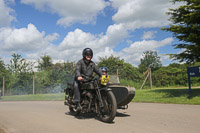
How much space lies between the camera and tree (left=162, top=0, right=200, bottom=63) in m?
11.5

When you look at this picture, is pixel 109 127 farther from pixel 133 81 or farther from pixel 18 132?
pixel 133 81

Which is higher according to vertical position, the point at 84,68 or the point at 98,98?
the point at 84,68

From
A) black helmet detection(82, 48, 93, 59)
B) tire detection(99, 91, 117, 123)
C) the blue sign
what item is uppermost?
black helmet detection(82, 48, 93, 59)

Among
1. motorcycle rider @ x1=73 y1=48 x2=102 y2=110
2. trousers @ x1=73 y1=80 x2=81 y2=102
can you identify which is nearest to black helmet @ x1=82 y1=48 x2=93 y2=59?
motorcycle rider @ x1=73 y1=48 x2=102 y2=110

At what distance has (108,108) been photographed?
5.51m

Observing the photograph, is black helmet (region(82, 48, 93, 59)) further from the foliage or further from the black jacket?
the foliage

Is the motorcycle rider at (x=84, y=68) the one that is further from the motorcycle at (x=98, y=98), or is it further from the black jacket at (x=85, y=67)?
the motorcycle at (x=98, y=98)

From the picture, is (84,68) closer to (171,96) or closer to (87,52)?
(87,52)

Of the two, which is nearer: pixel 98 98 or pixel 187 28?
pixel 98 98

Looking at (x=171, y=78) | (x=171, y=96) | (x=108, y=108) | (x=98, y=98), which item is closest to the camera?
→ (x=108, y=108)

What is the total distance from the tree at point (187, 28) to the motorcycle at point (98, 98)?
773 centimetres

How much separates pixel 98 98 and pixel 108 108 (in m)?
0.43

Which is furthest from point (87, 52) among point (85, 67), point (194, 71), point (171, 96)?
point (194, 71)

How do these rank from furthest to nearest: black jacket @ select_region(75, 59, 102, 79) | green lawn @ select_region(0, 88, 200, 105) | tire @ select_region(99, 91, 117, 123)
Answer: green lawn @ select_region(0, 88, 200, 105), black jacket @ select_region(75, 59, 102, 79), tire @ select_region(99, 91, 117, 123)
